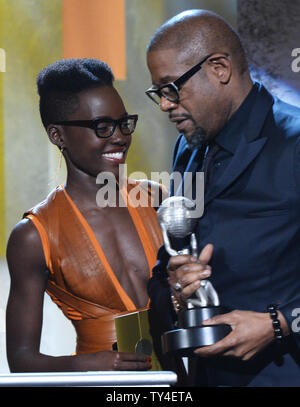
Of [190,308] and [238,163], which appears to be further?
[238,163]

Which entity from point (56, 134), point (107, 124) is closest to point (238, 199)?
point (107, 124)

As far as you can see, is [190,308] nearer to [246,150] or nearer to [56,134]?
[246,150]

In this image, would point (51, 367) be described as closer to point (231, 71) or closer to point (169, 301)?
point (169, 301)

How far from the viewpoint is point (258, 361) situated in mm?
1767

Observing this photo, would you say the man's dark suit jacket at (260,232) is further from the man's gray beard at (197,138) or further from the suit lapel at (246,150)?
the man's gray beard at (197,138)

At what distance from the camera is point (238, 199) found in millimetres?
1771

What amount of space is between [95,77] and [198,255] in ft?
3.30

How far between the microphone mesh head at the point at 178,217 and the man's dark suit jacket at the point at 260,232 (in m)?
0.17

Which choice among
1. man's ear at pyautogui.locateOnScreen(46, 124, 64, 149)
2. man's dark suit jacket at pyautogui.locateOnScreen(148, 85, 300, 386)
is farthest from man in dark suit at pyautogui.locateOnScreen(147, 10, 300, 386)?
man's ear at pyautogui.locateOnScreen(46, 124, 64, 149)

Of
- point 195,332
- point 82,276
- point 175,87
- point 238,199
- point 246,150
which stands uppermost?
point 175,87

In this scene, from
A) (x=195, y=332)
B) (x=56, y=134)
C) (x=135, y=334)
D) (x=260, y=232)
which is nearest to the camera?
(x=195, y=332)

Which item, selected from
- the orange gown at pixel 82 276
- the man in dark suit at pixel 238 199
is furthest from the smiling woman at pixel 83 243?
the man in dark suit at pixel 238 199

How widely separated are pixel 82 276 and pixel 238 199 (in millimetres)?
742

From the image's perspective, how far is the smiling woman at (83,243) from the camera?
2213mm
